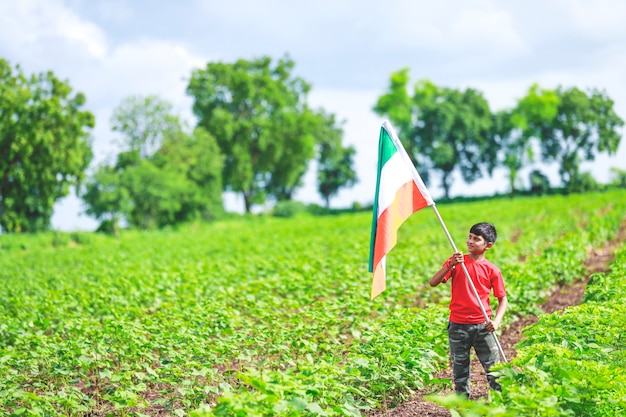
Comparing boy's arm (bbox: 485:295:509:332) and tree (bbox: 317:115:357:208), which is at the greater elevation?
tree (bbox: 317:115:357:208)

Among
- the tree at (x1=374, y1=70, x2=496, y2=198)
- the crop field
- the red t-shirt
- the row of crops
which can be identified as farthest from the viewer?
the tree at (x1=374, y1=70, x2=496, y2=198)

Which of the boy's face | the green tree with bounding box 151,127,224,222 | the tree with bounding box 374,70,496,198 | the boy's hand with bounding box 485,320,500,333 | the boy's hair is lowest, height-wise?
the boy's hand with bounding box 485,320,500,333

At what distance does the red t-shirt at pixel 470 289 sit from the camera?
20.0 feet

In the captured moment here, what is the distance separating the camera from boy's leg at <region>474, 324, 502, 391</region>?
20.0 feet

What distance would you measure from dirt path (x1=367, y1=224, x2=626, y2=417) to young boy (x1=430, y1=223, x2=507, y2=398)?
44 centimetres

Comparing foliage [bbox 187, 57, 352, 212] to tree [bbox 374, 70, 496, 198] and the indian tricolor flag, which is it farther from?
the indian tricolor flag

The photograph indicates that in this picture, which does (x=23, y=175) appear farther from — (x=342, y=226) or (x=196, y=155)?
(x=342, y=226)

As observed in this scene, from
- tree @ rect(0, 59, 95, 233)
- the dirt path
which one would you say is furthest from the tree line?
the dirt path

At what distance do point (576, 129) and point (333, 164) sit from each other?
2496cm

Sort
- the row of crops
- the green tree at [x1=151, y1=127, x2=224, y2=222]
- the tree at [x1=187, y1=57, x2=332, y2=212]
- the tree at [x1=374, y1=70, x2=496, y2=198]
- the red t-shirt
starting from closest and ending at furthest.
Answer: the row of crops, the red t-shirt, the green tree at [x1=151, y1=127, x2=224, y2=222], the tree at [x1=187, y1=57, x2=332, y2=212], the tree at [x1=374, y1=70, x2=496, y2=198]

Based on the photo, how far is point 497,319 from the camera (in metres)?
5.93

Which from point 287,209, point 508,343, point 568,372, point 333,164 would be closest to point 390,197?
point 568,372

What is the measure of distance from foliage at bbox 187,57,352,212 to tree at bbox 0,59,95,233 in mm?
16473

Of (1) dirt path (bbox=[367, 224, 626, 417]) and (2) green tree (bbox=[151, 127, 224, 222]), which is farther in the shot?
(2) green tree (bbox=[151, 127, 224, 222])
